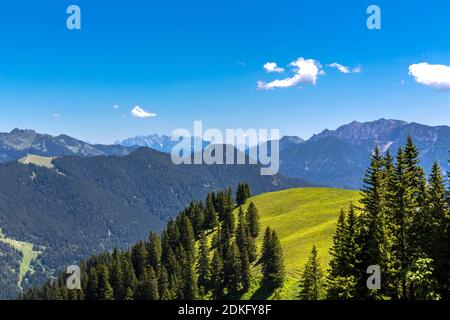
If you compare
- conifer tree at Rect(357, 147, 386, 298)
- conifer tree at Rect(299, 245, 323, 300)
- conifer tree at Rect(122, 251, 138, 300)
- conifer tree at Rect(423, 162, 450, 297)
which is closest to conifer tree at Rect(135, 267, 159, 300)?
conifer tree at Rect(122, 251, 138, 300)

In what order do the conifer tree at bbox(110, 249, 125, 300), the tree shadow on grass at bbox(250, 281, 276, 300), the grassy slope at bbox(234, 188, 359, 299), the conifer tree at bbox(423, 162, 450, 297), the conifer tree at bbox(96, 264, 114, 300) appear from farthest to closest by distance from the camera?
the conifer tree at bbox(110, 249, 125, 300)
the conifer tree at bbox(96, 264, 114, 300)
the grassy slope at bbox(234, 188, 359, 299)
the tree shadow on grass at bbox(250, 281, 276, 300)
the conifer tree at bbox(423, 162, 450, 297)

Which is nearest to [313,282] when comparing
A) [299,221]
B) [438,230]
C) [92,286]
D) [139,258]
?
[438,230]

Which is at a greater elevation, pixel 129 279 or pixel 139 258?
pixel 139 258

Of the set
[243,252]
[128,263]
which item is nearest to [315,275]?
[243,252]

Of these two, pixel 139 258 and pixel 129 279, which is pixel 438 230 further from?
pixel 139 258

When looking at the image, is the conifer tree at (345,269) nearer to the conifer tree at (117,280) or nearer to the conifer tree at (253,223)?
the conifer tree at (253,223)

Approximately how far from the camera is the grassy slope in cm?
9094

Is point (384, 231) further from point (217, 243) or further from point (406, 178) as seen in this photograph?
point (217, 243)

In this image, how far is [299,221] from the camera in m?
127

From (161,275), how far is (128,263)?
16.6m

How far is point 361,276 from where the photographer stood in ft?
138

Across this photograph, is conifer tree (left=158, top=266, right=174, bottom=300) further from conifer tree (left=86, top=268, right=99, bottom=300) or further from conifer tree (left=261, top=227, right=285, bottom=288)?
conifer tree (left=261, top=227, right=285, bottom=288)

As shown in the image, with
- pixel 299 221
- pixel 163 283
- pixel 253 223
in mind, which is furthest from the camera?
pixel 299 221

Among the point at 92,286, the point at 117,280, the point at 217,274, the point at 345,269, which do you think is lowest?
the point at 92,286
